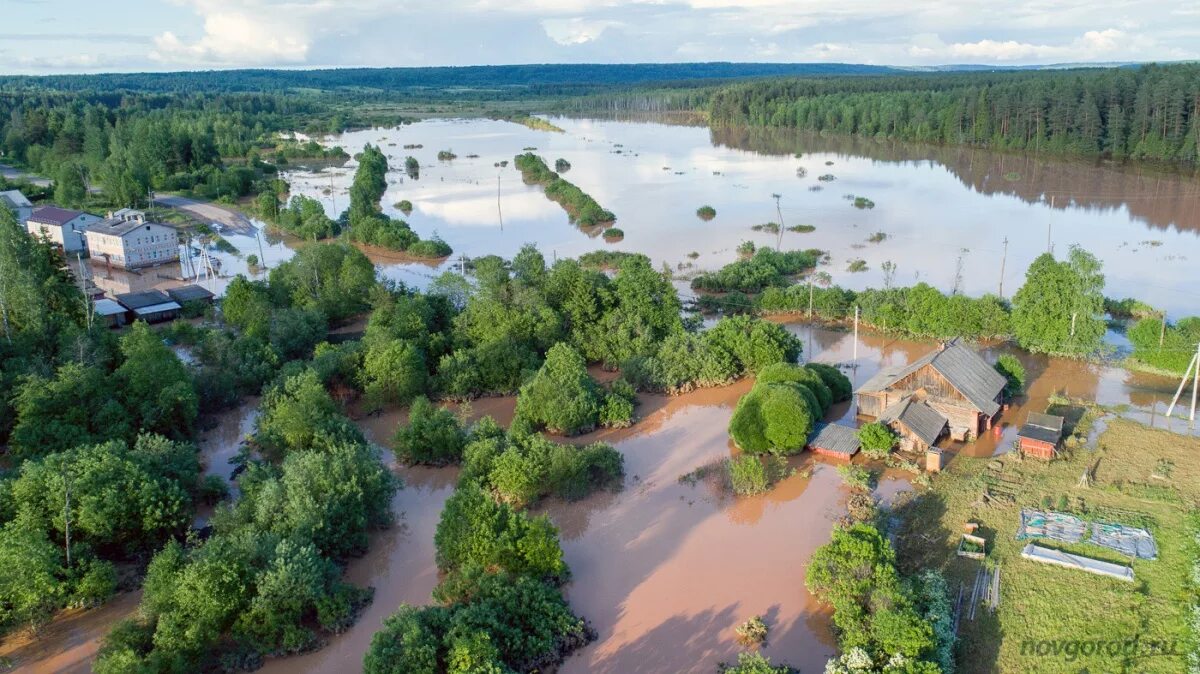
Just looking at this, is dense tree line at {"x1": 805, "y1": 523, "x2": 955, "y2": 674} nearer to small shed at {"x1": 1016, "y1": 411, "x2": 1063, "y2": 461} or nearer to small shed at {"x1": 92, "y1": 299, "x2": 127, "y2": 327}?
small shed at {"x1": 1016, "y1": 411, "x2": 1063, "y2": 461}

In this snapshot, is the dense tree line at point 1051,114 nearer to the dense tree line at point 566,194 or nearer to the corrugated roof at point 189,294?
the dense tree line at point 566,194

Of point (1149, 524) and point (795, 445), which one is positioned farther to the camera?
point (795, 445)

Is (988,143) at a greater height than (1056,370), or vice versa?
(988,143)

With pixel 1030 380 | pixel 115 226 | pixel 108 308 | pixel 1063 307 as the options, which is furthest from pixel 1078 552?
pixel 115 226

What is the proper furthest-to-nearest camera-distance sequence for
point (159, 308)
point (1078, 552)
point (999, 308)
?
point (159, 308) < point (999, 308) < point (1078, 552)

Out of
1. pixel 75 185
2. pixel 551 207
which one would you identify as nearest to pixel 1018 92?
pixel 551 207

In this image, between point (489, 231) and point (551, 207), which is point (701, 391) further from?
point (551, 207)

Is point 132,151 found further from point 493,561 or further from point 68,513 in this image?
point 493,561

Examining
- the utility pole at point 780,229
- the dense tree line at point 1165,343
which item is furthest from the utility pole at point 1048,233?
the dense tree line at point 1165,343
